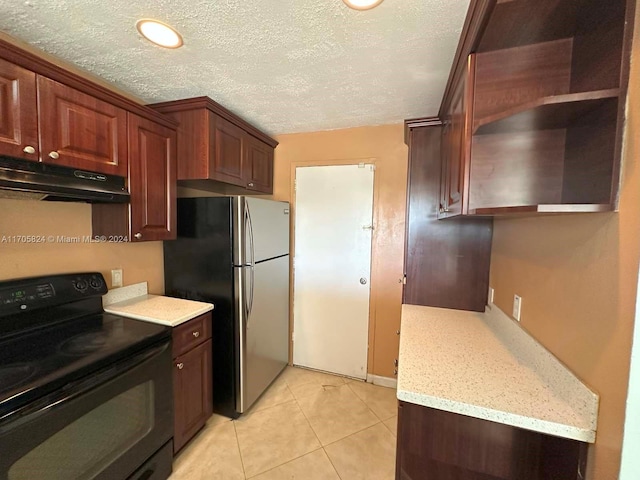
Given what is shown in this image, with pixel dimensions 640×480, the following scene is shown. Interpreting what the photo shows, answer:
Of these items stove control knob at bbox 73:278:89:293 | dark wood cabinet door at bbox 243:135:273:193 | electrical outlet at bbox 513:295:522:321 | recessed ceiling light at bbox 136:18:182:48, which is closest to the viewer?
recessed ceiling light at bbox 136:18:182:48

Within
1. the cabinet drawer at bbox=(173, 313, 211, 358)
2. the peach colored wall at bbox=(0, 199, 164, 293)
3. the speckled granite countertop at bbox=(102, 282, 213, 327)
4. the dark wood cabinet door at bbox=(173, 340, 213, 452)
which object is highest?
the peach colored wall at bbox=(0, 199, 164, 293)

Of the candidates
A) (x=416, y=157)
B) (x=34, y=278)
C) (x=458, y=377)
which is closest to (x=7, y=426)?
(x=34, y=278)

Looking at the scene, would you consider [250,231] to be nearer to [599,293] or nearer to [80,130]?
[80,130]

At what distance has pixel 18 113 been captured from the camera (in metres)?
1.14

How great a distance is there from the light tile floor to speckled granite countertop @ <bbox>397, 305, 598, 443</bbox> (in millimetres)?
1005

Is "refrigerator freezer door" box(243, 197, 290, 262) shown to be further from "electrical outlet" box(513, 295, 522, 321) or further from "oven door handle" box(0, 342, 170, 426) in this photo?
"electrical outlet" box(513, 295, 522, 321)

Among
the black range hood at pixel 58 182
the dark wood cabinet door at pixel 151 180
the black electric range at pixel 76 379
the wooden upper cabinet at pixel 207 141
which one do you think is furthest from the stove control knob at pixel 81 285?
the wooden upper cabinet at pixel 207 141

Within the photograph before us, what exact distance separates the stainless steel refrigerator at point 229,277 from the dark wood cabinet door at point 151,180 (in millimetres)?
217

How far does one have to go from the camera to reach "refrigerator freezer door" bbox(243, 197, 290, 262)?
200 cm

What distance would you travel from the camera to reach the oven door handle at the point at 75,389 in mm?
940

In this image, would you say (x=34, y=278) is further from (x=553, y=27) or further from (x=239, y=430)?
(x=553, y=27)

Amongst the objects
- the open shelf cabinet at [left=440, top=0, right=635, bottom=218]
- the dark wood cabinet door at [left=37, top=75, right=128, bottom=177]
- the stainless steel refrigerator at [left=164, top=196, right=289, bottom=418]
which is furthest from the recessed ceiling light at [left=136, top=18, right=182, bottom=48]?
the open shelf cabinet at [left=440, top=0, right=635, bottom=218]

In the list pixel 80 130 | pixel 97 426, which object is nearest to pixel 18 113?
pixel 80 130

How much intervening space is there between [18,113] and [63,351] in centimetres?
106
